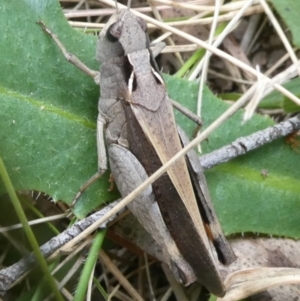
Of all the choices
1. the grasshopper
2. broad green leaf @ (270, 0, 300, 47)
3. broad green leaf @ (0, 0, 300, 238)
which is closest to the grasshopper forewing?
the grasshopper

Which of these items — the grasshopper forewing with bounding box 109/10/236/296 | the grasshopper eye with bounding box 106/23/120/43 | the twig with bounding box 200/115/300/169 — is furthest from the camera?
the twig with bounding box 200/115/300/169

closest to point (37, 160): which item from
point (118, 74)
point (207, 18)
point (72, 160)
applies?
point (72, 160)

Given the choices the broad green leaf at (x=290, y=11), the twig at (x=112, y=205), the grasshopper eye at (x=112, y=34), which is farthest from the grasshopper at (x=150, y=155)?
the broad green leaf at (x=290, y=11)

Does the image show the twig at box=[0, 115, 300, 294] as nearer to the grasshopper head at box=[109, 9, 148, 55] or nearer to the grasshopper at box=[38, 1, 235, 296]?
the grasshopper at box=[38, 1, 235, 296]

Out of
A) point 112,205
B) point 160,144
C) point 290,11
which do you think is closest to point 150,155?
point 160,144

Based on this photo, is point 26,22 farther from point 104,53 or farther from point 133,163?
point 133,163

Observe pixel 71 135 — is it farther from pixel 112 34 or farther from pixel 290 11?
pixel 290 11
